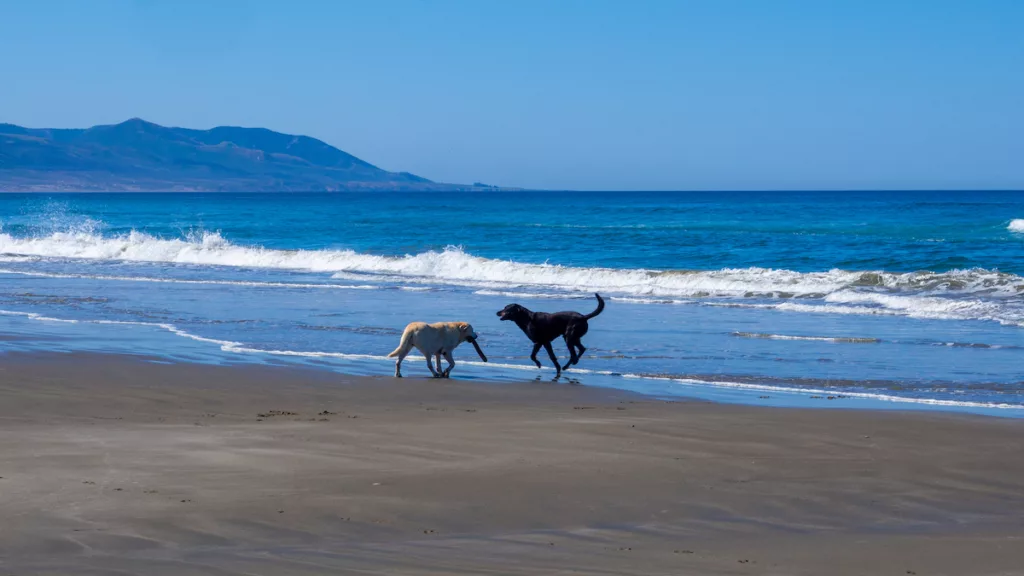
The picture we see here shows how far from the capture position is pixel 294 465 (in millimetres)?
6797

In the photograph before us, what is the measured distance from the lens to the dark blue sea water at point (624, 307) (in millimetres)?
12336

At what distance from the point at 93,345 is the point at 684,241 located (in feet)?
105

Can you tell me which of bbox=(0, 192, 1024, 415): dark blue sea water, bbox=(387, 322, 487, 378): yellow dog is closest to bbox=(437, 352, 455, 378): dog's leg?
bbox=(387, 322, 487, 378): yellow dog

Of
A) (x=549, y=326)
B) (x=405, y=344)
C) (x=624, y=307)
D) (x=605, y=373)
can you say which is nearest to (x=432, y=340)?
(x=405, y=344)

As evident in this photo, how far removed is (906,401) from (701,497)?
197 inches

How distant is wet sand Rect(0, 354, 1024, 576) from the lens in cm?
511

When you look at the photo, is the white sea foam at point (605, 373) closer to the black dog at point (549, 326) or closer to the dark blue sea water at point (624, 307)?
the dark blue sea water at point (624, 307)

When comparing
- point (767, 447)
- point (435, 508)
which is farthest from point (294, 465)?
point (767, 447)

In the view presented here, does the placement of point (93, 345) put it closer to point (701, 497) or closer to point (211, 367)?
point (211, 367)

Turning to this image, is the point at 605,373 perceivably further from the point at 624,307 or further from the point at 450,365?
the point at 624,307

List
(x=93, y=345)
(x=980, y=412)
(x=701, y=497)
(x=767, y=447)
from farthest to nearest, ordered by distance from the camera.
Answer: (x=93, y=345) → (x=980, y=412) → (x=767, y=447) → (x=701, y=497)

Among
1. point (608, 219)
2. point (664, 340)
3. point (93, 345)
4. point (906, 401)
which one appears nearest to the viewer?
point (906, 401)

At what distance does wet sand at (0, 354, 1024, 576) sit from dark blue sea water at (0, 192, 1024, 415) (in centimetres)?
250

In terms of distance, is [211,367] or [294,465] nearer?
[294,465]
